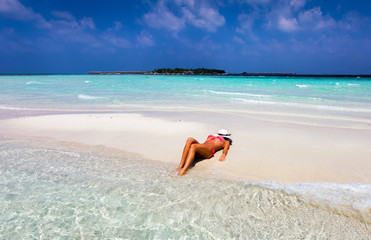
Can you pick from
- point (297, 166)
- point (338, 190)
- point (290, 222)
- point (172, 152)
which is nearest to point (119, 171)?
point (172, 152)

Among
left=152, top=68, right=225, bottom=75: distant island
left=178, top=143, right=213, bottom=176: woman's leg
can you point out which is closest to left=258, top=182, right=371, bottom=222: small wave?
left=178, top=143, right=213, bottom=176: woman's leg

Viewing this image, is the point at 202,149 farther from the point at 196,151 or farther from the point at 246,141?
the point at 246,141

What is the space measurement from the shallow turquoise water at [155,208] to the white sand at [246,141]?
695 millimetres

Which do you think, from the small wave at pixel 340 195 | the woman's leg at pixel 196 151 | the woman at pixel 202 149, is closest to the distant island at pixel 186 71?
the woman at pixel 202 149

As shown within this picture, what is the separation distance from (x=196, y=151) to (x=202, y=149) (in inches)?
8.5

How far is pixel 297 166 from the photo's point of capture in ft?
16.9

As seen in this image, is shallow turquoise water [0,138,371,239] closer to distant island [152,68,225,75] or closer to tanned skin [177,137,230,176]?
tanned skin [177,137,230,176]

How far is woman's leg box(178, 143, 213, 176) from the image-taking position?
16.1 feet

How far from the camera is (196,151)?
17.5 ft

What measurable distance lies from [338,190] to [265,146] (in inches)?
96.4

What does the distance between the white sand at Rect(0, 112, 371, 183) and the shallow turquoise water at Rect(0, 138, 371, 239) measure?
27.3 inches

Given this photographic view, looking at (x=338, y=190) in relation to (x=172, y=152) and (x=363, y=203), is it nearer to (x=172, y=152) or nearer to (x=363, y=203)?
(x=363, y=203)

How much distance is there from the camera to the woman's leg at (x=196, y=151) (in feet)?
16.1

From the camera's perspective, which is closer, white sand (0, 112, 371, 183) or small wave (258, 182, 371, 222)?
small wave (258, 182, 371, 222)
